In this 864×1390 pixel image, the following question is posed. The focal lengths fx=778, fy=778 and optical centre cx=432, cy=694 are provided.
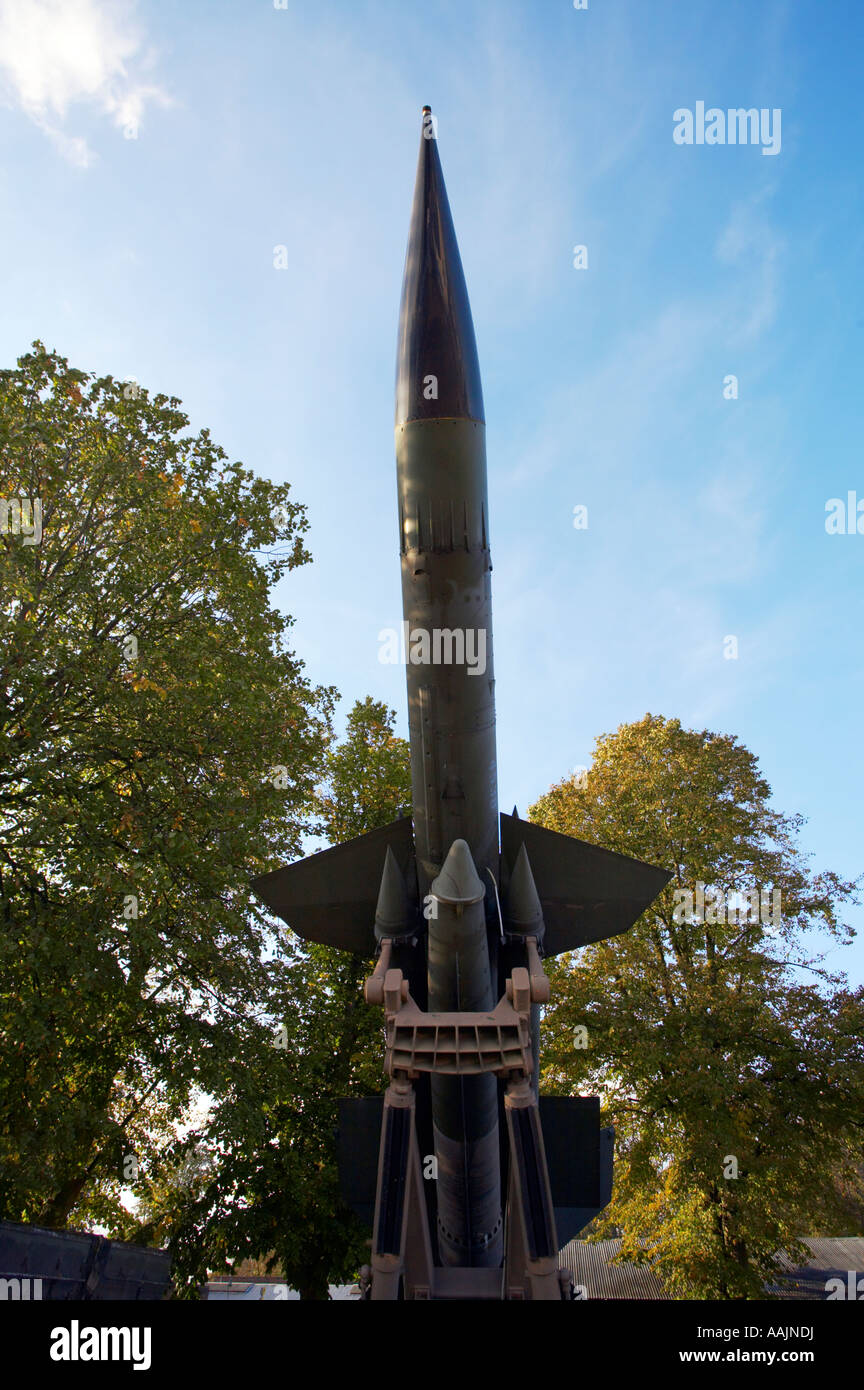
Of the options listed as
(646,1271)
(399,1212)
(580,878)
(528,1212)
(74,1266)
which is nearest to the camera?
(528,1212)

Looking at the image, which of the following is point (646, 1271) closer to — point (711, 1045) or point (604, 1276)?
point (604, 1276)

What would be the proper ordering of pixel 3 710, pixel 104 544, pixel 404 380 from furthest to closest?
pixel 104 544 → pixel 3 710 → pixel 404 380

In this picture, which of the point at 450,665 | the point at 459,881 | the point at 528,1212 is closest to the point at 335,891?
the point at 459,881

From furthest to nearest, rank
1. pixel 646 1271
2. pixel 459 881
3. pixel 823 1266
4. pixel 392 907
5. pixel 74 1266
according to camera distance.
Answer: pixel 823 1266 < pixel 646 1271 < pixel 392 907 < pixel 74 1266 < pixel 459 881

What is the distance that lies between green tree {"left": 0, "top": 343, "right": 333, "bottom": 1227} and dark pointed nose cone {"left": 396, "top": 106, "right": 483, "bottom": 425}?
5.03 m

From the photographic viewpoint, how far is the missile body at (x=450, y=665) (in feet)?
17.4

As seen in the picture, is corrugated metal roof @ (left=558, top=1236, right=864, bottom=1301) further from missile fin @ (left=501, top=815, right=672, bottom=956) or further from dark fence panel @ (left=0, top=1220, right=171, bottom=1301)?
missile fin @ (left=501, top=815, right=672, bottom=956)

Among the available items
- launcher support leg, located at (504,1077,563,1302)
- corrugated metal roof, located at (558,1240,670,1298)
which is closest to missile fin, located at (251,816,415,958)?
launcher support leg, located at (504,1077,563,1302)

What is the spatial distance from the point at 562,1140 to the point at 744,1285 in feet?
19.1

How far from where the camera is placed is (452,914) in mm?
5648

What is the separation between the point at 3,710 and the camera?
8.32 m

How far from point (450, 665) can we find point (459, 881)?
158 centimetres
